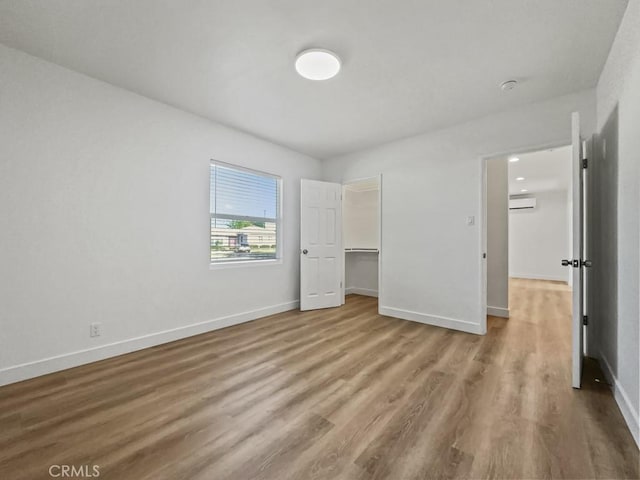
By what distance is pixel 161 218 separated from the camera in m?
2.99

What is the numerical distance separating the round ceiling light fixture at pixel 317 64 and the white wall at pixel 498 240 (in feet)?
9.86

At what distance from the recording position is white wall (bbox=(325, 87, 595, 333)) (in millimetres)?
2986

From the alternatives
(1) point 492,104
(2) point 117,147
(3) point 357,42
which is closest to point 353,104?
(3) point 357,42

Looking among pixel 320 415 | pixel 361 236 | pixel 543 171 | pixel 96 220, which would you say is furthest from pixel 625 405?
pixel 543 171

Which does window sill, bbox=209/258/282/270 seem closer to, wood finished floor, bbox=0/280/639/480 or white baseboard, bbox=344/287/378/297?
wood finished floor, bbox=0/280/639/480

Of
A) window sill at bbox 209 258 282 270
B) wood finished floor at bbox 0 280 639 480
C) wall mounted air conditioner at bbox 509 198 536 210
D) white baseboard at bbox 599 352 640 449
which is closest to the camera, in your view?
wood finished floor at bbox 0 280 639 480

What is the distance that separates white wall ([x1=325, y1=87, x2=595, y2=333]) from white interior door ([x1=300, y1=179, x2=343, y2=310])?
0.79 meters

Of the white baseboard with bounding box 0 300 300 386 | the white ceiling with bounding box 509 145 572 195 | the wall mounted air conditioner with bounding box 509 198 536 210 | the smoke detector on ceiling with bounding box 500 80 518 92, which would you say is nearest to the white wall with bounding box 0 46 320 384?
the white baseboard with bounding box 0 300 300 386

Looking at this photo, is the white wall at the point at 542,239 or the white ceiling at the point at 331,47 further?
the white wall at the point at 542,239

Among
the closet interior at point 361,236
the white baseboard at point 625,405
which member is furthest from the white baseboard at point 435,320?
the closet interior at point 361,236

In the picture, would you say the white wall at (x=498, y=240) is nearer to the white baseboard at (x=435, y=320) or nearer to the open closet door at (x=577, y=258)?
the white baseboard at (x=435, y=320)

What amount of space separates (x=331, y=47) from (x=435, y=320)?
3.28m

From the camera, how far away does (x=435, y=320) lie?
3.66m

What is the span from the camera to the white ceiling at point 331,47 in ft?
5.90
